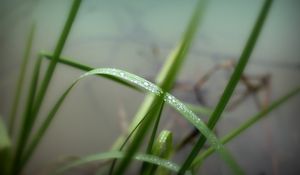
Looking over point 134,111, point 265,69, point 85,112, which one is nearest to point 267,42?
point 265,69

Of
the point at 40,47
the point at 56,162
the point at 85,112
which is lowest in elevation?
the point at 56,162

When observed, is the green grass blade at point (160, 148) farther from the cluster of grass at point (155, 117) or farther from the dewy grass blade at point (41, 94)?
the dewy grass blade at point (41, 94)

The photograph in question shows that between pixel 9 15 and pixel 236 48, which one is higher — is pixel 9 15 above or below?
below

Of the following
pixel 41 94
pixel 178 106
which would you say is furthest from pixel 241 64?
pixel 41 94

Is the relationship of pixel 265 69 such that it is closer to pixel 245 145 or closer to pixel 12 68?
pixel 245 145

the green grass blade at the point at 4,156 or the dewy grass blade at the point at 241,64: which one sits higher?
the dewy grass blade at the point at 241,64

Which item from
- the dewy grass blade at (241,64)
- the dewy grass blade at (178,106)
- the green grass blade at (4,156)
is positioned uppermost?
the dewy grass blade at (241,64)

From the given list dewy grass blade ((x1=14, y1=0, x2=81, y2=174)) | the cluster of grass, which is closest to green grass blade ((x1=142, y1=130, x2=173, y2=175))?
the cluster of grass

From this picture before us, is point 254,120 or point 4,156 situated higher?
point 254,120

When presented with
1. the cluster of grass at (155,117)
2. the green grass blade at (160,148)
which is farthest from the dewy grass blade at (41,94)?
the green grass blade at (160,148)

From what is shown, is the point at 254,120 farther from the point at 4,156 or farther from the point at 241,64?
the point at 4,156

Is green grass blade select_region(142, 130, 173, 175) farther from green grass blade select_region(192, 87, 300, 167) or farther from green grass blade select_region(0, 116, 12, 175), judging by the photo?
green grass blade select_region(0, 116, 12, 175)
